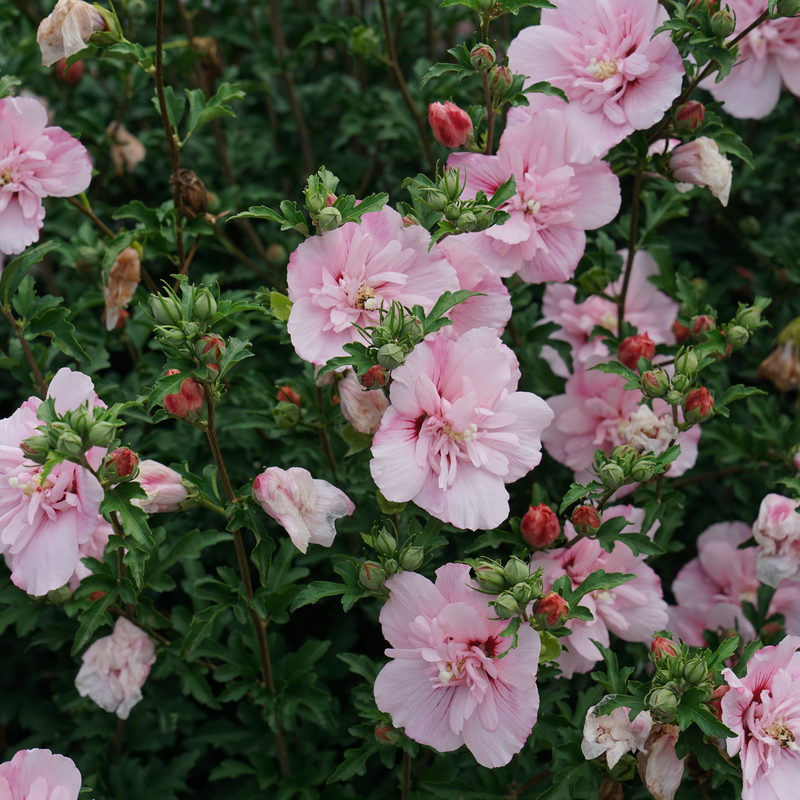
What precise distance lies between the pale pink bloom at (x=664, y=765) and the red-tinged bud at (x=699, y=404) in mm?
548

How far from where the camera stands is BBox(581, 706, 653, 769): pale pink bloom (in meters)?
1.30

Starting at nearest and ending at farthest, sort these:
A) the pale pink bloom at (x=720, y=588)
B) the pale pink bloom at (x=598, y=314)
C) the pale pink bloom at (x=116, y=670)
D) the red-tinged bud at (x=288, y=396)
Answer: the pale pink bloom at (x=116, y=670) → the red-tinged bud at (x=288, y=396) → the pale pink bloom at (x=720, y=588) → the pale pink bloom at (x=598, y=314)

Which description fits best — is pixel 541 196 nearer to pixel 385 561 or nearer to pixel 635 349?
pixel 635 349

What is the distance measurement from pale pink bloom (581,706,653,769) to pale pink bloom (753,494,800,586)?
504mm

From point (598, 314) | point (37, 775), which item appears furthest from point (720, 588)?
point (37, 775)

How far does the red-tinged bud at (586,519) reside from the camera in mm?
1446

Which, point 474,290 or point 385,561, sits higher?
point 474,290

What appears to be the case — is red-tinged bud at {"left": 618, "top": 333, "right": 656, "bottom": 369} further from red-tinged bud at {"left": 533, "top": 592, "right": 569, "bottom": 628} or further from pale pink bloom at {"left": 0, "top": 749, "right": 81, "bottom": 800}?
pale pink bloom at {"left": 0, "top": 749, "right": 81, "bottom": 800}

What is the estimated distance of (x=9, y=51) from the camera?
2354mm

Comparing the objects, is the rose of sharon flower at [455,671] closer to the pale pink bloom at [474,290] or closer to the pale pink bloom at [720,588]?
the pale pink bloom at [474,290]

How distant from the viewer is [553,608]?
1312mm

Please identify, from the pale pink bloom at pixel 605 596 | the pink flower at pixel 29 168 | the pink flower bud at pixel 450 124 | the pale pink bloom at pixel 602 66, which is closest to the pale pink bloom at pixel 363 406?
the pale pink bloom at pixel 605 596

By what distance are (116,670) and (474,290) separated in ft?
3.29

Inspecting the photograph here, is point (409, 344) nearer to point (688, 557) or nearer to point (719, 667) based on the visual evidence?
point (719, 667)
